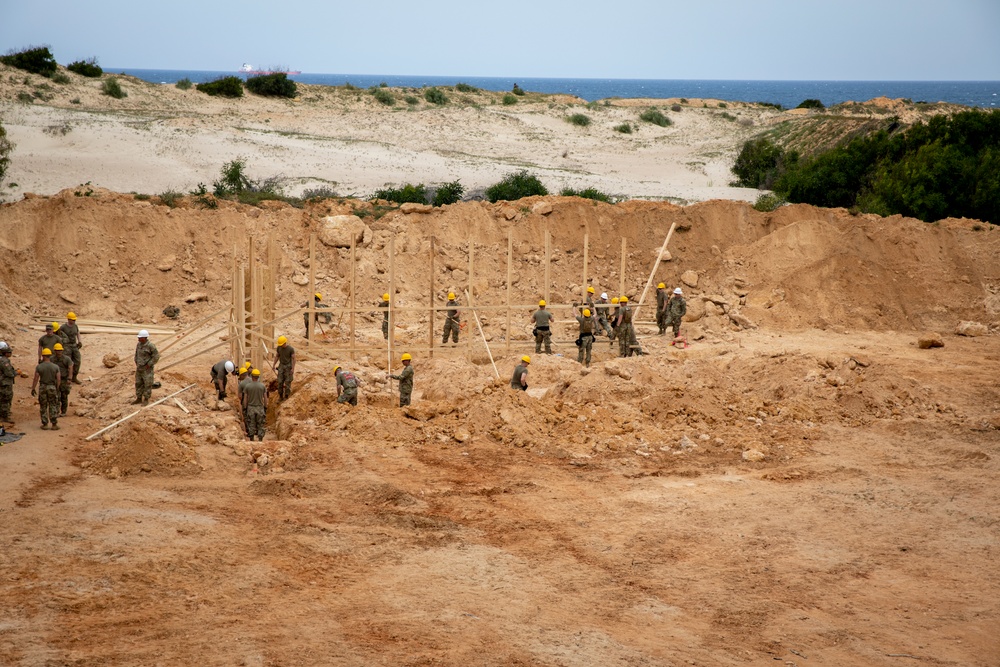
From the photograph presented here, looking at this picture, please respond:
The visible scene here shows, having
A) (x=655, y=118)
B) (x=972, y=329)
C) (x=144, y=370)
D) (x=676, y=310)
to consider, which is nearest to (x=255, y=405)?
(x=144, y=370)

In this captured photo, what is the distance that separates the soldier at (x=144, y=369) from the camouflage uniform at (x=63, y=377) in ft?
3.86

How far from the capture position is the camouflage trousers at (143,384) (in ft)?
53.4

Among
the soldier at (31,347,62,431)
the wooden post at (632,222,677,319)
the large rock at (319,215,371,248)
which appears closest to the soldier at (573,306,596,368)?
the wooden post at (632,222,677,319)

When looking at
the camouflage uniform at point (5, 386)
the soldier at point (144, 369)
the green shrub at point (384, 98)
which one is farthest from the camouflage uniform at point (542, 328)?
the green shrub at point (384, 98)

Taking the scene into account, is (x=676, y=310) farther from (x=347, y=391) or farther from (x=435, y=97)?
(x=435, y=97)

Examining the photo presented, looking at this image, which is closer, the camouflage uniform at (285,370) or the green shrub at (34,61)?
the camouflage uniform at (285,370)

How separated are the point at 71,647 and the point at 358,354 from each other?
1142 centimetres

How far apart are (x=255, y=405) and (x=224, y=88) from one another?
122ft

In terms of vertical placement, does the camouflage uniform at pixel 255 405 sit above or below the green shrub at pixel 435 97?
below

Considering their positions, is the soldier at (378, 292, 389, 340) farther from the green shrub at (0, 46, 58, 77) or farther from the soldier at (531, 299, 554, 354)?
the green shrub at (0, 46, 58, 77)

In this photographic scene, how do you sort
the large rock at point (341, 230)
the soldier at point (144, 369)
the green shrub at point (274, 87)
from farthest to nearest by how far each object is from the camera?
the green shrub at point (274, 87) → the large rock at point (341, 230) → the soldier at point (144, 369)

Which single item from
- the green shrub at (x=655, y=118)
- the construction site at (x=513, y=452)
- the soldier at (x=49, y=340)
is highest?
the green shrub at (x=655, y=118)

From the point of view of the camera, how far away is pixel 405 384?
55.1 ft

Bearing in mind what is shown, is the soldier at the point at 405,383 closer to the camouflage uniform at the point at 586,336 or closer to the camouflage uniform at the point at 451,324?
the camouflage uniform at the point at 451,324
